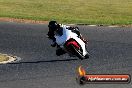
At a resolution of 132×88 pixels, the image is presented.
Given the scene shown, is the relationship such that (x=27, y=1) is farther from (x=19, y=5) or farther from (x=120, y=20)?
(x=120, y=20)

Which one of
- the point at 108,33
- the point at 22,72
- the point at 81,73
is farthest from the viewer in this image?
the point at 108,33

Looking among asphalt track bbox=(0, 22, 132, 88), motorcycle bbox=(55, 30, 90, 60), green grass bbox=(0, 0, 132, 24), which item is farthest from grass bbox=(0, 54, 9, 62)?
motorcycle bbox=(55, 30, 90, 60)

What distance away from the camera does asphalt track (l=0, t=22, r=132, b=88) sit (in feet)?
66.0

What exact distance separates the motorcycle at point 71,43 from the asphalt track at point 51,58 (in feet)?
39.5

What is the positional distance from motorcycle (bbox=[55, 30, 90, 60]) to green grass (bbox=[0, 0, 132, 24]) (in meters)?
36.7

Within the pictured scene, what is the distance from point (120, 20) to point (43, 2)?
1800cm

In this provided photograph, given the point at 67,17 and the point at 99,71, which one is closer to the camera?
the point at 99,71

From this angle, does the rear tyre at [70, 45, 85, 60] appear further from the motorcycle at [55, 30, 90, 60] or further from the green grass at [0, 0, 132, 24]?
the green grass at [0, 0, 132, 24]

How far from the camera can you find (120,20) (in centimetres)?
4431

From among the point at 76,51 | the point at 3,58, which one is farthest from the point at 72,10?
the point at 76,51

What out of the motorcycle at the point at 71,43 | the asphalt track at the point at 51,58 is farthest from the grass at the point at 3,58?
the motorcycle at the point at 71,43

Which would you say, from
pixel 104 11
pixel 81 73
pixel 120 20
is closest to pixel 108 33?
pixel 120 20

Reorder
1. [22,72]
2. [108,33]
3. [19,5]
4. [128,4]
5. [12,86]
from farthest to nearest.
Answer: [128,4] < [19,5] < [108,33] < [22,72] < [12,86]

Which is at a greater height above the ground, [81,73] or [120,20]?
[81,73]
